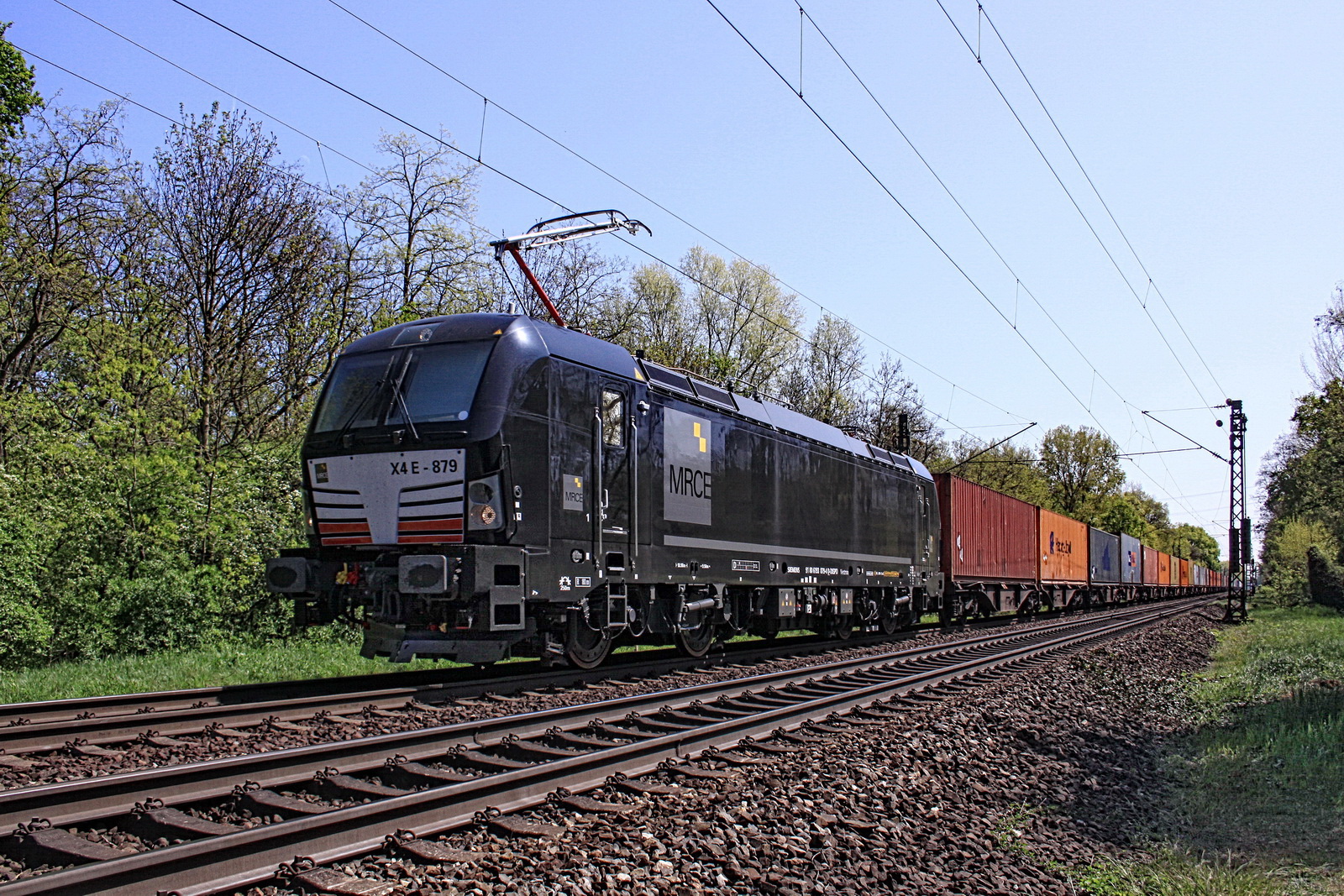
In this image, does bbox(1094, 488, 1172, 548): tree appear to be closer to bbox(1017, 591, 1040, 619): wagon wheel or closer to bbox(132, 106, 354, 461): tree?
bbox(1017, 591, 1040, 619): wagon wheel

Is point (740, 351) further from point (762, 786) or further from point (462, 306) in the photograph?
point (762, 786)

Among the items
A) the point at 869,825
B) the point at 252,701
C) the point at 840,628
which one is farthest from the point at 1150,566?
the point at 869,825

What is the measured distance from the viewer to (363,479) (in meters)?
10.0

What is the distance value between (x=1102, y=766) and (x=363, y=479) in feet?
23.9

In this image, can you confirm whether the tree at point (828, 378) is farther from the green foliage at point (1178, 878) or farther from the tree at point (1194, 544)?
the tree at point (1194, 544)

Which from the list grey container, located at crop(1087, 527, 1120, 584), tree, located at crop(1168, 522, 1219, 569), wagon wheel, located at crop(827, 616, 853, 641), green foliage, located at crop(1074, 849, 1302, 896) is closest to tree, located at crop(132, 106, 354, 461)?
wagon wheel, located at crop(827, 616, 853, 641)

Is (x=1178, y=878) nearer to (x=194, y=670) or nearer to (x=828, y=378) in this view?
(x=194, y=670)

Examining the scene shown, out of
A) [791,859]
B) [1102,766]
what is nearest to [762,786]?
[791,859]

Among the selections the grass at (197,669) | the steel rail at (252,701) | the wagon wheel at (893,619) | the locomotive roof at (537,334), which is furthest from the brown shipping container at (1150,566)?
the grass at (197,669)

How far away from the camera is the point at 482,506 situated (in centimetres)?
934

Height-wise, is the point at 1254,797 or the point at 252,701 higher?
the point at 252,701

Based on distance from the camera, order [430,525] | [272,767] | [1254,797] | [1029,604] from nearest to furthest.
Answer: [272,767] → [1254,797] → [430,525] → [1029,604]

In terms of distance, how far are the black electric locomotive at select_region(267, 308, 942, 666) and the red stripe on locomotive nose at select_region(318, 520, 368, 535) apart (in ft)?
0.05

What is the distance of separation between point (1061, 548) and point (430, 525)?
3006cm
